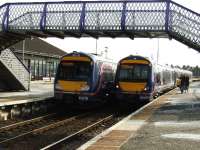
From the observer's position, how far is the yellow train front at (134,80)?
2598cm

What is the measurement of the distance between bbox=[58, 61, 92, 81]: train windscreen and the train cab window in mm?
2334

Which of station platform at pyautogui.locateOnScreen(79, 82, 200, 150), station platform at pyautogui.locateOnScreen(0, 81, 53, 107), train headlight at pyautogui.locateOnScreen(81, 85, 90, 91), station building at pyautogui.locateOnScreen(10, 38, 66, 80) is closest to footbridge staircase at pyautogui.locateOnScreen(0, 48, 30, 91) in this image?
station platform at pyautogui.locateOnScreen(0, 81, 53, 107)

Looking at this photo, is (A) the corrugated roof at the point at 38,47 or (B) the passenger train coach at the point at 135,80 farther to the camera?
(A) the corrugated roof at the point at 38,47

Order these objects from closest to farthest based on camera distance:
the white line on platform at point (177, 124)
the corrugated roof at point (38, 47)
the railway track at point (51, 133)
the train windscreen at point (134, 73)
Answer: the railway track at point (51, 133), the white line on platform at point (177, 124), the train windscreen at point (134, 73), the corrugated roof at point (38, 47)

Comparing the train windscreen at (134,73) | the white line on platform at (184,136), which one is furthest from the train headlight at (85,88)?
the white line on platform at (184,136)

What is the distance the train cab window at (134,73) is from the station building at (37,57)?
2843 centimetres

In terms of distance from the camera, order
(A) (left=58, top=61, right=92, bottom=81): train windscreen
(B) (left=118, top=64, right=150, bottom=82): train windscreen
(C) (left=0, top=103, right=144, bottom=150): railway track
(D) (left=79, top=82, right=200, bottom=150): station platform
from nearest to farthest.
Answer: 1. (D) (left=79, top=82, right=200, bottom=150): station platform
2. (C) (left=0, top=103, right=144, bottom=150): railway track
3. (A) (left=58, top=61, right=92, bottom=81): train windscreen
4. (B) (left=118, top=64, right=150, bottom=82): train windscreen

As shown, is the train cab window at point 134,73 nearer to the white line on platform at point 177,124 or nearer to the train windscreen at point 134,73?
the train windscreen at point 134,73

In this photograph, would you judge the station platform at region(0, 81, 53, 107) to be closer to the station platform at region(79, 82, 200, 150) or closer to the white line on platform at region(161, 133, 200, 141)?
the station platform at region(79, 82, 200, 150)

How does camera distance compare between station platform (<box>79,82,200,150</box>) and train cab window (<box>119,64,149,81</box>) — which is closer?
station platform (<box>79,82,200,150</box>)

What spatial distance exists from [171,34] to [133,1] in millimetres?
2661

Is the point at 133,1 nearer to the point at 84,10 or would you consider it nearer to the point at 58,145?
the point at 84,10

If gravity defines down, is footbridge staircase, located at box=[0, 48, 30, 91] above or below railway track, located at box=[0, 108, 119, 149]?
above

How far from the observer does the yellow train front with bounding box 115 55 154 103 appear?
26.0 m
